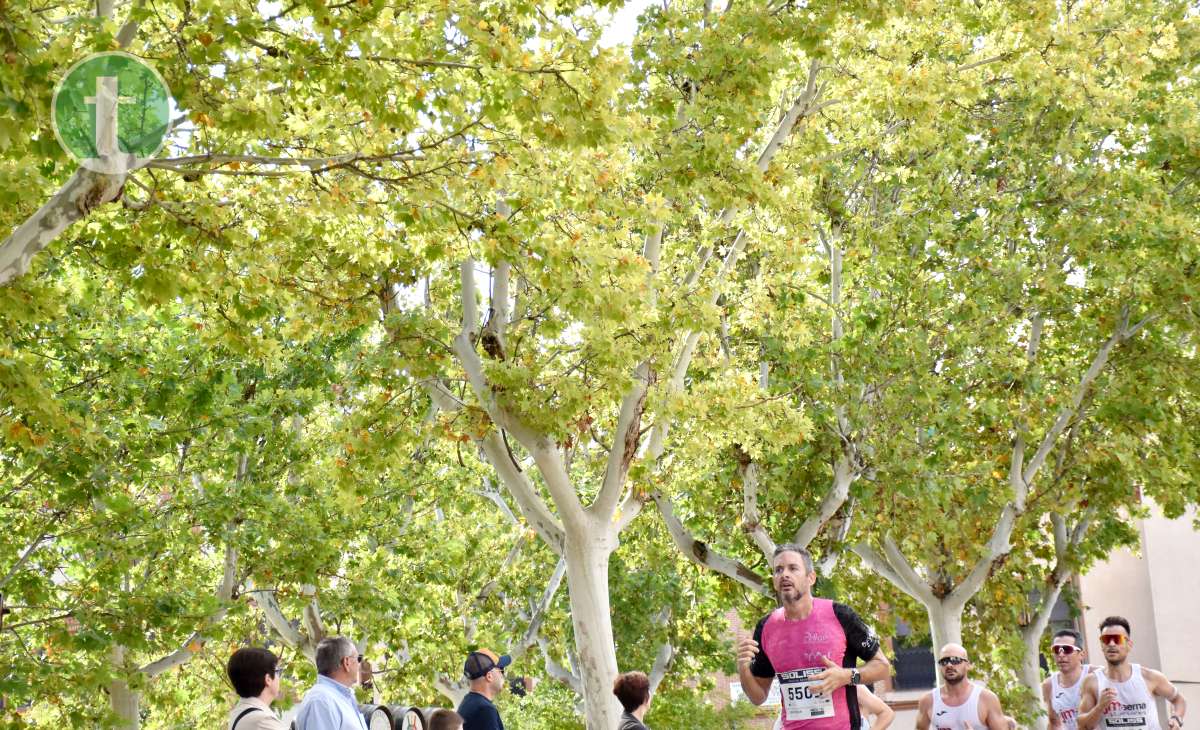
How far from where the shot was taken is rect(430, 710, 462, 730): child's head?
800cm

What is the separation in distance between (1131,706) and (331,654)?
22.7ft

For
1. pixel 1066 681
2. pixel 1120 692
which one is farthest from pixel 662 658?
pixel 1120 692

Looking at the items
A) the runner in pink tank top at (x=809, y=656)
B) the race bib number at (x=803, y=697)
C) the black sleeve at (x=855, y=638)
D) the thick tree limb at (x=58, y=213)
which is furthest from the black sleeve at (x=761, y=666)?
the thick tree limb at (x=58, y=213)

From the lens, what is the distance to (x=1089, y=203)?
1831 centimetres

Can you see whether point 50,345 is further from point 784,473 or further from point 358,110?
point 784,473

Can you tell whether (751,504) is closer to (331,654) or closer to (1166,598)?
(331,654)

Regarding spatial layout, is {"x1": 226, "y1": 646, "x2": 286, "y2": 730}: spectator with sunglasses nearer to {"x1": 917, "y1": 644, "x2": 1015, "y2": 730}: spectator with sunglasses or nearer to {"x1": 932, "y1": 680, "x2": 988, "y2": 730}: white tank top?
{"x1": 917, "y1": 644, "x2": 1015, "y2": 730}: spectator with sunglasses

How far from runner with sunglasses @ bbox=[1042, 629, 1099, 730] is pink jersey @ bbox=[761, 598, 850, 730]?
4.98 meters

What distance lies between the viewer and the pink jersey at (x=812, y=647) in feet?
22.9

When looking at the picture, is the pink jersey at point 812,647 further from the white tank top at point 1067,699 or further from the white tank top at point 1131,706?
the white tank top at point 1067,699

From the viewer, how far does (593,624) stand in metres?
13.4

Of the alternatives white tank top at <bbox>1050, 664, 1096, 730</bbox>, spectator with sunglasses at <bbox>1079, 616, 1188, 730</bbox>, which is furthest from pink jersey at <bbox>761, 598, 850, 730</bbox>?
white tank top at <bbox>1050, 664, 1096, 730</bbox>

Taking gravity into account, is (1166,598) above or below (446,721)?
above

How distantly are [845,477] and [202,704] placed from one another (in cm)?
1260
